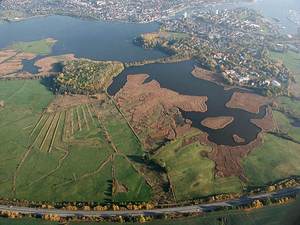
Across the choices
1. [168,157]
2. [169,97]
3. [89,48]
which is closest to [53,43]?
[89,48]

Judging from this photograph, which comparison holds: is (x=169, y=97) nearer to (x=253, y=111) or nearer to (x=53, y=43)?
(x=253, y=111)

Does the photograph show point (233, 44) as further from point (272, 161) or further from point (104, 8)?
point (272, 161)

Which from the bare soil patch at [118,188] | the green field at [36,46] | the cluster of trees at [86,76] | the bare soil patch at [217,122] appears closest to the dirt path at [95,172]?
the bare soil patch at [118,188]

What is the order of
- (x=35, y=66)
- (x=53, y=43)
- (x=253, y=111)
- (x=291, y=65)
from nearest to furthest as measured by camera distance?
(x=253, y=111)
(x=35, y=66)
(x=291, y=65)
(x=53, y=43)

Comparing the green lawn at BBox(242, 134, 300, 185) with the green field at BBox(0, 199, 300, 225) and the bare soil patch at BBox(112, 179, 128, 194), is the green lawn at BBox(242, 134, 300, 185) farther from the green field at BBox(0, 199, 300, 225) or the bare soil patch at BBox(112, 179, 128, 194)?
the bare soil patch at BBox(112, 179, 128, 194)

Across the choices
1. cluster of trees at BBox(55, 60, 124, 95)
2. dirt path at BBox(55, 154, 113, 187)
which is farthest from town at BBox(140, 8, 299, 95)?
dirt path at BBox(55, 154, 113, 187)

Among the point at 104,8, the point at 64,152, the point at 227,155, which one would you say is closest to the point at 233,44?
the point at 104,8

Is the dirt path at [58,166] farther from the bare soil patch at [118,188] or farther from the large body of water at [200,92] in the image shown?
the large body of water at [200,92]
